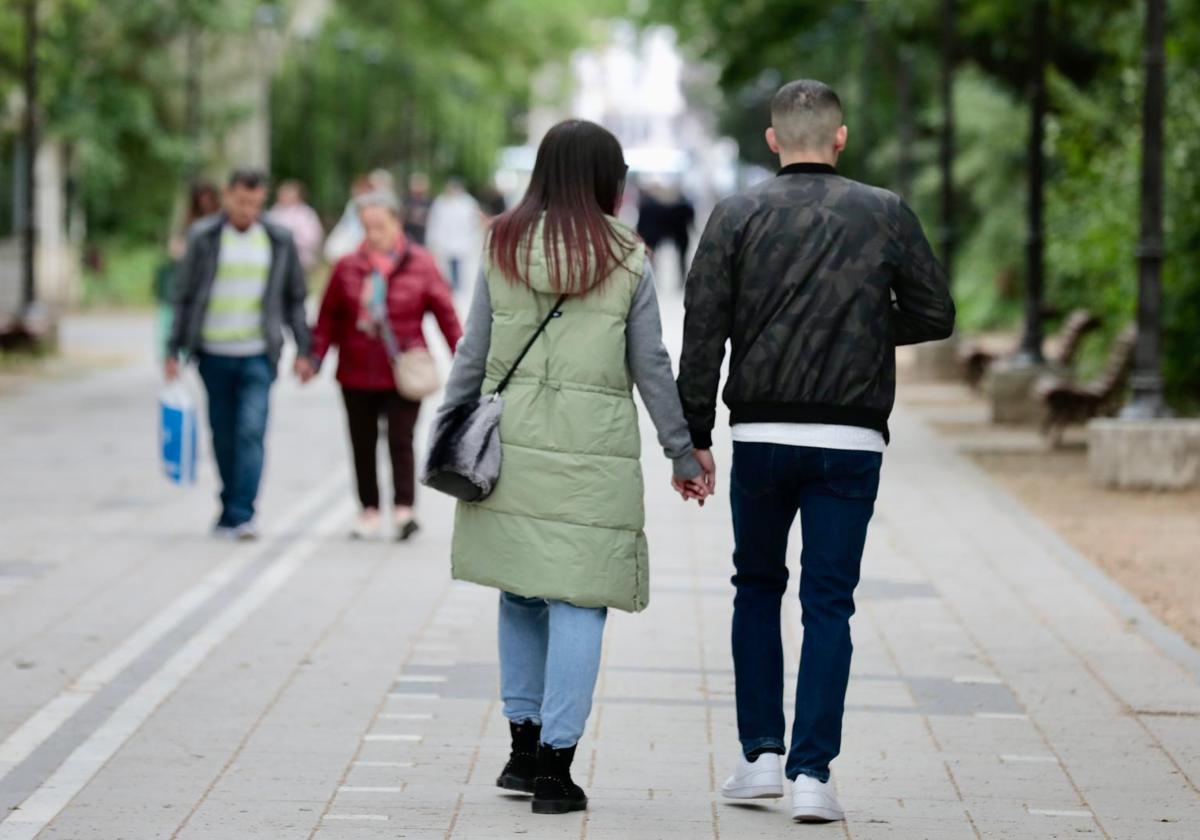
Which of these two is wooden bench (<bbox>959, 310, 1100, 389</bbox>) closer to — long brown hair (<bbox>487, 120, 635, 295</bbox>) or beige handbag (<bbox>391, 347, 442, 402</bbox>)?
beige handbag (<bbox>391, 347, 442, 402</bbox>)

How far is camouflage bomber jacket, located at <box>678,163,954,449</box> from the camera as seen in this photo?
5.72m

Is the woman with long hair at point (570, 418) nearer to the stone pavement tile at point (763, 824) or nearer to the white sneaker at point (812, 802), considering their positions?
the stone pavement tile at point (763, 824)

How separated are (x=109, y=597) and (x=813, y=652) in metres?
4.47

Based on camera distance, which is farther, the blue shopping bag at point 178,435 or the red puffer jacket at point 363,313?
the blue shopping bag at point 178,435

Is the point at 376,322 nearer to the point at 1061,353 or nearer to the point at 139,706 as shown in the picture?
the point at 139,706

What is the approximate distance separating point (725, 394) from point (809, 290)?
33 centimetres

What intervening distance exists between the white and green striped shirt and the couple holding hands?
537 centimetres

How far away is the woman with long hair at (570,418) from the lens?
5.84 meters

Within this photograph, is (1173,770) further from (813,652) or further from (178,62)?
(178,62)

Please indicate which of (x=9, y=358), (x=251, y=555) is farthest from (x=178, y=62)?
(x=251, y=555)

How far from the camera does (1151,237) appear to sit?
13859mm

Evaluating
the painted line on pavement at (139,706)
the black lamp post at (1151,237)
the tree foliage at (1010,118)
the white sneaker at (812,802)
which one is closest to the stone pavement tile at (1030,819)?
the white sneaker at (812,802)

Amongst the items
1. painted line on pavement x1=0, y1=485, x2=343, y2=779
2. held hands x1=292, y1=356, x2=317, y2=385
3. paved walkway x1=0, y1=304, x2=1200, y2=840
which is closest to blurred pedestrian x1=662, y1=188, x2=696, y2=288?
paved walkway x1=0, y1=304, x2=1200, y2=840

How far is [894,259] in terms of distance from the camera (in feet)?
18.9
